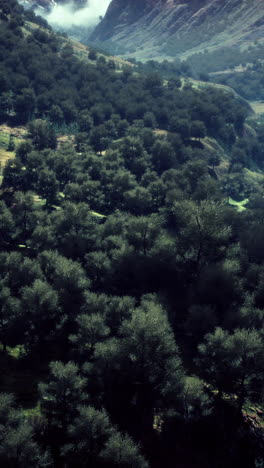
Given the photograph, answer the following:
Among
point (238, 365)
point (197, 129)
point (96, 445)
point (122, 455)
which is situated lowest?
point (96, 445)

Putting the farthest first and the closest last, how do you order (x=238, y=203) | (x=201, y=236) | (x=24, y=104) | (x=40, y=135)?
(x=238, y=203)
(x=24, y=104)
(x=40, y=135)
(x=201, y=236)

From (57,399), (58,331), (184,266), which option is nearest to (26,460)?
(57,399)

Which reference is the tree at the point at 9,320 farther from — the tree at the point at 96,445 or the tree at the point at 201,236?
the tree at the point at 201,236

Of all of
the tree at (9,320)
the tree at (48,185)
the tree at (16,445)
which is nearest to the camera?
the tree at (16,445)

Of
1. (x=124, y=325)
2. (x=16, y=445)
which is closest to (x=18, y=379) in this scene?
(x=16, y=445)

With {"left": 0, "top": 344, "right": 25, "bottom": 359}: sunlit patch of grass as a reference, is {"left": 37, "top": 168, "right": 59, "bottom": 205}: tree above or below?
above

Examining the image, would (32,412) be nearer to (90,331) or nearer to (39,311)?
(90,331)

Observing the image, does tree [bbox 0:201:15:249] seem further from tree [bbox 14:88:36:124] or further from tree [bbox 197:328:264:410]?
tree [bbox 14:88:36:124]

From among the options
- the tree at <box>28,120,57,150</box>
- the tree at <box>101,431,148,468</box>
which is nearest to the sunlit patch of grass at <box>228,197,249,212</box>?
the tree at <box>28,120,57,150</box>

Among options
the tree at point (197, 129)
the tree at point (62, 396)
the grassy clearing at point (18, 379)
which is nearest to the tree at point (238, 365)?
the tree at point (62, 396)

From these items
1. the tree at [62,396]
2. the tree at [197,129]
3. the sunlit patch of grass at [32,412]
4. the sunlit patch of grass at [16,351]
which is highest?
the tree at [197,129]

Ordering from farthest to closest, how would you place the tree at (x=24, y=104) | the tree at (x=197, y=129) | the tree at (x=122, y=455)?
the tree at (x=197, y=129)
the tree at (x=24, y=104)
the tree at (x=122, y=455)
